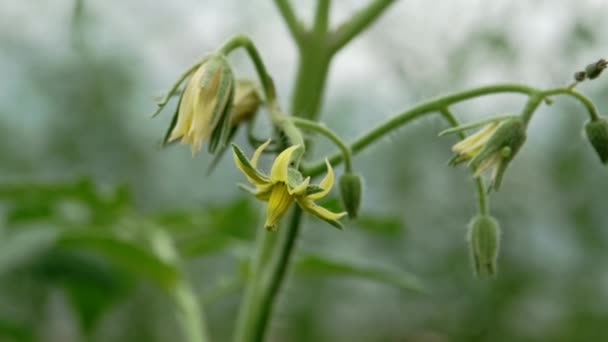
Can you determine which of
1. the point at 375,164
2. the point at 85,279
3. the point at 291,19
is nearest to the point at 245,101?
the point at 291,19

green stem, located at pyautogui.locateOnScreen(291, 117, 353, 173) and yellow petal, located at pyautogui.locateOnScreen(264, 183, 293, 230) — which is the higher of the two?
green stem, located at pyautogui.locateOnScreen(291, 117, 353, 173)

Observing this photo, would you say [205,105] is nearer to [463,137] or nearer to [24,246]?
[463,137]

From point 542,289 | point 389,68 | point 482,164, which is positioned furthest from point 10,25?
point 482,164

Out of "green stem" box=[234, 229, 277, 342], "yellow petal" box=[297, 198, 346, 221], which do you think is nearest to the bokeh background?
"green stem" box=[234, 229, 277, 342]

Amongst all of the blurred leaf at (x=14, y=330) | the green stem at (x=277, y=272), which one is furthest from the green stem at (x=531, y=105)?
the blurred leaf at (x=14, y=330)

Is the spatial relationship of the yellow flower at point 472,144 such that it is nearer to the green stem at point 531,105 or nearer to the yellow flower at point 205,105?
the green stem at point 531,105

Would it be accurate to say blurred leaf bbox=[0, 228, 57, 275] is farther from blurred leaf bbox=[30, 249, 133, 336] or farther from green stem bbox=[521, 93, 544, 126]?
green stem bbox=[521, 93, 544, 126]
